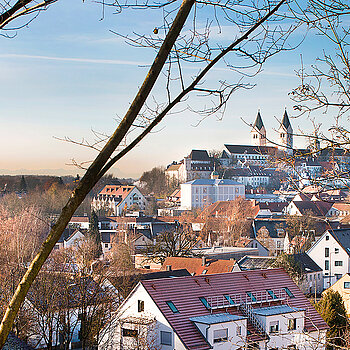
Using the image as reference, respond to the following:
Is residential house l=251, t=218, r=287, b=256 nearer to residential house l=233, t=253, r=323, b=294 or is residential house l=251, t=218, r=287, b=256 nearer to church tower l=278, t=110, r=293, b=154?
residential house l=233, t=253, r=323, b=294

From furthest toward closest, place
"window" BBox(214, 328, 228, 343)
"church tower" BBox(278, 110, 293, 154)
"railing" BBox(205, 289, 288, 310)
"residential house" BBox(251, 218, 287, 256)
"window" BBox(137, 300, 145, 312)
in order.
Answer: "residential house" BBox(251, 218, 287, 256), "railing" BBox(205, 289, 288, 310), "window" BBox(137, 300, 145, 312), "window" BBox(214, 328, 228, 343), "church tower" BBox(278, 110, 293, 154)

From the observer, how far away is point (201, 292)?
20.2 meters

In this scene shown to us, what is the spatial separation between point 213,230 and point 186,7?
185ft

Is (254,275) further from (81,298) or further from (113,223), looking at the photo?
(113,223)

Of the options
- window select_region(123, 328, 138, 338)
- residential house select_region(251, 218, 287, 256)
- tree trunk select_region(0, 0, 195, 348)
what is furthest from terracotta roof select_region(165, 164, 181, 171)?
tree trunk select_region(0, 0, 195, 348)

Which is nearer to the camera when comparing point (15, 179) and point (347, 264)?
point (347, 264)

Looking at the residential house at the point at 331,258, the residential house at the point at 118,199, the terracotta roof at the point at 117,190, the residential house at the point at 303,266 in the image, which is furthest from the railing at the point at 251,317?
the terracotta roof at the point at 117,190

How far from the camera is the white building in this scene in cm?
10306

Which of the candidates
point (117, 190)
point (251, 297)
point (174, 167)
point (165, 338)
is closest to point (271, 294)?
point (251, 297)

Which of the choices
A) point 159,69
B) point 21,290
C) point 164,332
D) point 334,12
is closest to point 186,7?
point 159,69

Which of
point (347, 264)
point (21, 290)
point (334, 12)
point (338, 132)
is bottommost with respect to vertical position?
point (347, 264)

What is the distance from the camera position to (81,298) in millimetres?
20469

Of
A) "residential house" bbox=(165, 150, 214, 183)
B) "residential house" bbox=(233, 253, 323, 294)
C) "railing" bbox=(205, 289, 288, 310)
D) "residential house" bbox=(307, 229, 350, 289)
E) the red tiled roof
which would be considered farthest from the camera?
"residential house" bbox=(165, 150, 214, 183)

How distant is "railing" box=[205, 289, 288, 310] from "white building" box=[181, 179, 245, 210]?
78.0 meters
